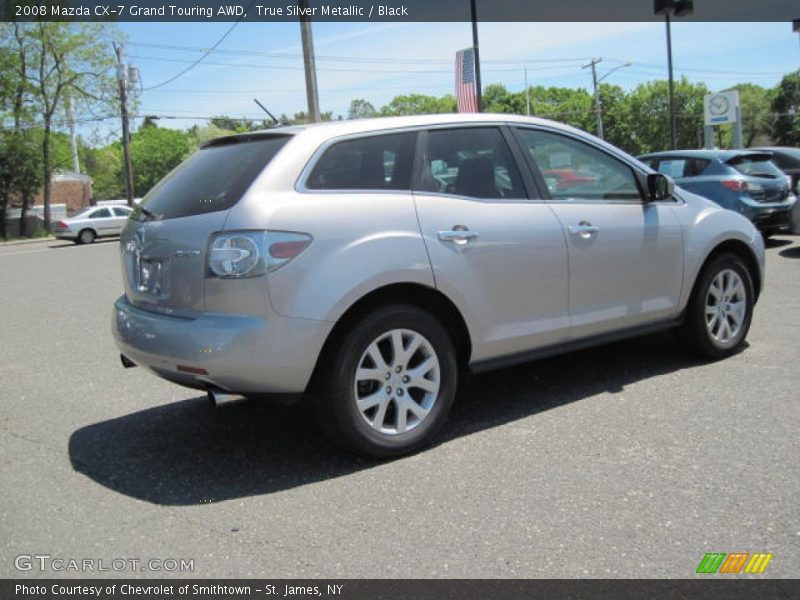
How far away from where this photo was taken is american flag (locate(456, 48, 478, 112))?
1638 cm

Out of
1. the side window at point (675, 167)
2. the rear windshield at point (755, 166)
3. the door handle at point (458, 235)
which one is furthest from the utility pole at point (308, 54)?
the door handle at point (458, 235)

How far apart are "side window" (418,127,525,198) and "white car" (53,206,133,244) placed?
26.4 metres

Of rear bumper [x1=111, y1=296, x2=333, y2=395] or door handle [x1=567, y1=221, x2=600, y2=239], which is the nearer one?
rear bumper [x1=111, y1=296, x2=333, y2=395]

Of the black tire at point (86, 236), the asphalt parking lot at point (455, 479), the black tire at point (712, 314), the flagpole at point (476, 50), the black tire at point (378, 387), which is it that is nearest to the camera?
the asphalt parking lot at point (455, 479)

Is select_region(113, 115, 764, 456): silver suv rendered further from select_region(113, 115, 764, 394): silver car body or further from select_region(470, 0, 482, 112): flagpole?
select_region(470, 0, 482, 112): flagpole

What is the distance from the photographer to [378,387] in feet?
12.3

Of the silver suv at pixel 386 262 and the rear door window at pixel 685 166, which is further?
the rear door window at pixel 685 166

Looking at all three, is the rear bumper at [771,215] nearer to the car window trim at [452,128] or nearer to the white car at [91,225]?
the car window trim at [452,128]

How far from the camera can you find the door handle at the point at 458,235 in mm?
3898

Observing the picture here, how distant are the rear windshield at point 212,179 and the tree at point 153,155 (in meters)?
102

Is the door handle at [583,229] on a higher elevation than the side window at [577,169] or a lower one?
lower

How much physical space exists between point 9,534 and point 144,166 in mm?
107018

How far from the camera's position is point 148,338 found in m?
3.69

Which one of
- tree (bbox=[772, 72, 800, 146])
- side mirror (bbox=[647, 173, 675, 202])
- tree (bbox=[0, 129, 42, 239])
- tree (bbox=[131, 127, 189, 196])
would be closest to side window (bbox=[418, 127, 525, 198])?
side mirror (bbox=[647, 173, 675, 202])
